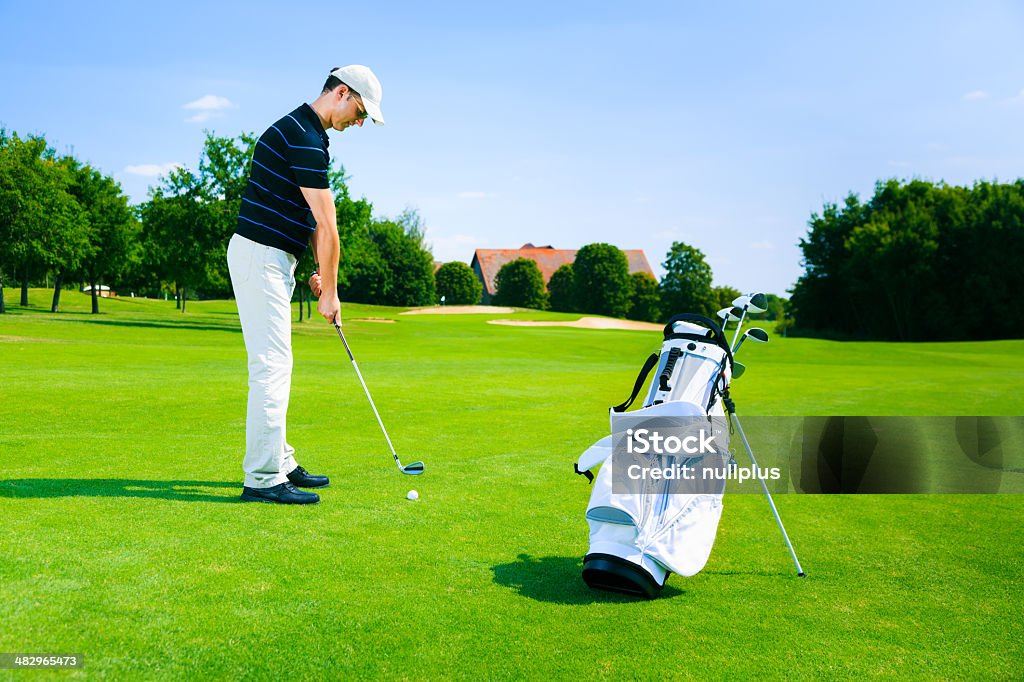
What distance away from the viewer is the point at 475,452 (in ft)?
24.8

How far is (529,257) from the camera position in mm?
110375

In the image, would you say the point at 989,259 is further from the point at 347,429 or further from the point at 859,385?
the point at 347,429

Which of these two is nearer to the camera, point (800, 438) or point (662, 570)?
point (662, 570)

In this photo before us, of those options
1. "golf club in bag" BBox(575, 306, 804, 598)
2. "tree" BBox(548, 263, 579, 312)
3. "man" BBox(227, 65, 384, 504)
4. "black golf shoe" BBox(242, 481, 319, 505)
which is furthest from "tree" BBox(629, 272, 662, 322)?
"golf club in bag" BBox(575, 306, 804, 598)

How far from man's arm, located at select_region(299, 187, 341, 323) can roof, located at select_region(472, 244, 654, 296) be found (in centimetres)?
10426

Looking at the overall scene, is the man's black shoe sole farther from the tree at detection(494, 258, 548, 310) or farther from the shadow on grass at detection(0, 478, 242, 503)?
the tree at detection(494, 258, 548, 310)

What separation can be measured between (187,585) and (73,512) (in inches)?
62.3

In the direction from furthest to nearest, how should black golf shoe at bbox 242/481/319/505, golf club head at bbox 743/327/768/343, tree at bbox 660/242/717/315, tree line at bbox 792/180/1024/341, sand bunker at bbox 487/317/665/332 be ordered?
tree at bbox 660/242/717/315 → sand bunker at bbox 487/317/665/332 → tree line at bbox 792/180/1024/341 → black golf shoe at bbox 242/481/319/505 → golf club head at bbox 743/327/768/343

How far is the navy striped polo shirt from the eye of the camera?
5207 millimetres

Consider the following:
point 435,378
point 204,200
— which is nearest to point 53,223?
point 204,200

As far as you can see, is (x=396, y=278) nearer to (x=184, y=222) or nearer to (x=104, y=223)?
(x=104, y=223)

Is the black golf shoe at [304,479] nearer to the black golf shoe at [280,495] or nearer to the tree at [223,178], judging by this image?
the black golf shoe at [280,495]

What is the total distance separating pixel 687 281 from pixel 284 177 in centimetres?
8271

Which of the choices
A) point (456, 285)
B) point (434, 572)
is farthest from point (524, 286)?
point (434, 572)
